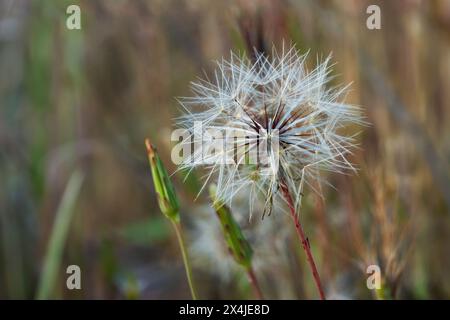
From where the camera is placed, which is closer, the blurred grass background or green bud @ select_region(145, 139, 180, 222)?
green bud @ select_region(145, 139, 180, 222)

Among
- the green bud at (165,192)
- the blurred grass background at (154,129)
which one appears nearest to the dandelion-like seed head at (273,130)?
the green bud at (165,192)

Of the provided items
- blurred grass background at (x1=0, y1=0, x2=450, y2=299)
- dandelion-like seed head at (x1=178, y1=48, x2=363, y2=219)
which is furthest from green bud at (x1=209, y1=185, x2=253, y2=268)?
blurred grass background at (x1=0, y1=0, x2=450, y2=299)

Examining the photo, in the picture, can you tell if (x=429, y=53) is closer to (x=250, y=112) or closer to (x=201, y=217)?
(x=201, y=217)

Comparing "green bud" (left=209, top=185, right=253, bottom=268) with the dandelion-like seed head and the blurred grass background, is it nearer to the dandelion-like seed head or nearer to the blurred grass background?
the dandelion-like seed head

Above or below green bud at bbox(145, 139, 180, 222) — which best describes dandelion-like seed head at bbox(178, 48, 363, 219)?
above

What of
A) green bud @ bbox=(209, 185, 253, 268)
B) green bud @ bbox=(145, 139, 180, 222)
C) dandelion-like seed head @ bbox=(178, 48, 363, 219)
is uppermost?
dandelion-like seed head @ bbox=(178, 48, 363, 219)

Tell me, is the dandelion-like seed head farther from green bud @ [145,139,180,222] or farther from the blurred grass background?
the blurred grass background
